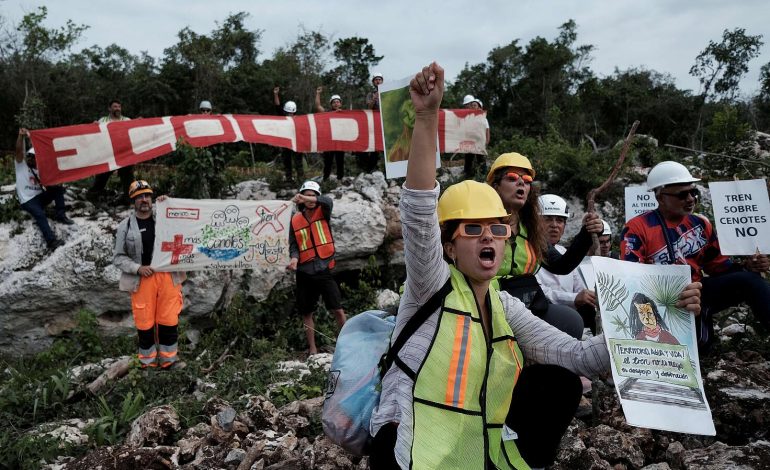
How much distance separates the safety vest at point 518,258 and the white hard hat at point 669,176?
112 cm

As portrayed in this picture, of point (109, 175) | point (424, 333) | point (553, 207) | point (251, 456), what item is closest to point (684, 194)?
point (553, 207)

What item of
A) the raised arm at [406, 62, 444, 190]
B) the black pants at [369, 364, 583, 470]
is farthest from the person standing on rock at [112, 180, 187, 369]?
the raised arm at [406, 62, 444, 190]

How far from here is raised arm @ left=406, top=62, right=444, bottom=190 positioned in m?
1.92

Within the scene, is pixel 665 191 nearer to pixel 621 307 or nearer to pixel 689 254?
pixel 689 254

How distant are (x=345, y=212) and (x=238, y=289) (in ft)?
6.59

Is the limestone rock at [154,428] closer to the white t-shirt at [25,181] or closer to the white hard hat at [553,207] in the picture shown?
the white hard hat at [553,207]

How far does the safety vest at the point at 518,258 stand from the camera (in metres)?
3.12

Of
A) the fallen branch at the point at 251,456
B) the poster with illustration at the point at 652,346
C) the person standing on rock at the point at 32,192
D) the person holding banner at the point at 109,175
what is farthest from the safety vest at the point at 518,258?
the person holding banner at the point at 109,175

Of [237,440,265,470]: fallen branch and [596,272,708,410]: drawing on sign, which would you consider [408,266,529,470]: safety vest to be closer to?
[596,272,708,410]: drawing on sign

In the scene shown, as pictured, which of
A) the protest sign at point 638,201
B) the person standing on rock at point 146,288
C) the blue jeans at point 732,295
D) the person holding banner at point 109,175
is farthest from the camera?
the person holding banner at point 109,175

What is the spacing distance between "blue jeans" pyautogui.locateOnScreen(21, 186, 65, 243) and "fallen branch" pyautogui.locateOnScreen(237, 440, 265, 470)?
5.32 m

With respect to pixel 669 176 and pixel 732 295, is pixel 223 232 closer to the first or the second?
pixel 669 176

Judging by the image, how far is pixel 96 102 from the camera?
23562 mm

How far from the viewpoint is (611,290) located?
2430 millimetres
